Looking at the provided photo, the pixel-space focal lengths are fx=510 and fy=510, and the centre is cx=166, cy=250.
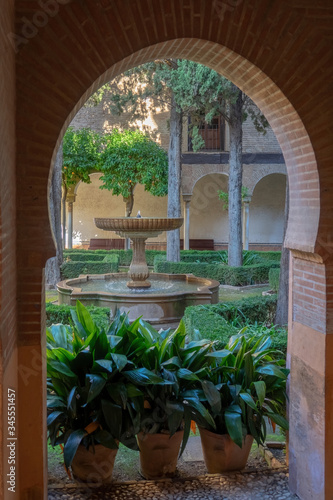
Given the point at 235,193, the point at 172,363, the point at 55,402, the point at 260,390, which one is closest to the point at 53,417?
the point at 55,402

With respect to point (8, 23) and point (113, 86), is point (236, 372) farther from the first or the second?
point (113, 86)

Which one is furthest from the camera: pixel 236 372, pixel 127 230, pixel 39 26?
pixel 127 230

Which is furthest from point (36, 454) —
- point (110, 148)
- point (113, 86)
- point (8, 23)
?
point (113, 86)

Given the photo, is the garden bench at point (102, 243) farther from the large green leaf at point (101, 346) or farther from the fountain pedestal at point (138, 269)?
the large green leaf at point (101, 346)

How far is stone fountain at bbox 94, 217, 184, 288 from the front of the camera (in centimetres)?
1012

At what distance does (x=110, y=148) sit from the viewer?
18547 mm

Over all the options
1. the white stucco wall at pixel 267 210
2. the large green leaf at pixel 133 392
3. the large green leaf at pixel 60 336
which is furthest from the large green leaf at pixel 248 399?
the white stucco wall at pixel 267 210

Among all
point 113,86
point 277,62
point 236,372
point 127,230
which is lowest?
point 236,372

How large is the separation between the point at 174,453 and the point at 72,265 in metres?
12.1

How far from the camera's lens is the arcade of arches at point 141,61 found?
3.01m

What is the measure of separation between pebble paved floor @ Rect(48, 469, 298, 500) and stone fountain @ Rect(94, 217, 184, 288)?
676 cm

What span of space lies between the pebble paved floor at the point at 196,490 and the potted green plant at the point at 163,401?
0.59 ft

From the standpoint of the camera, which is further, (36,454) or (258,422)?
(258,422)

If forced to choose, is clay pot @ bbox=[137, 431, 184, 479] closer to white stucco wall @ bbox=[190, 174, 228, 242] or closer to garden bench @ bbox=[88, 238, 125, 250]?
garden bench @ bbox=[88, 238, 125, 250]
